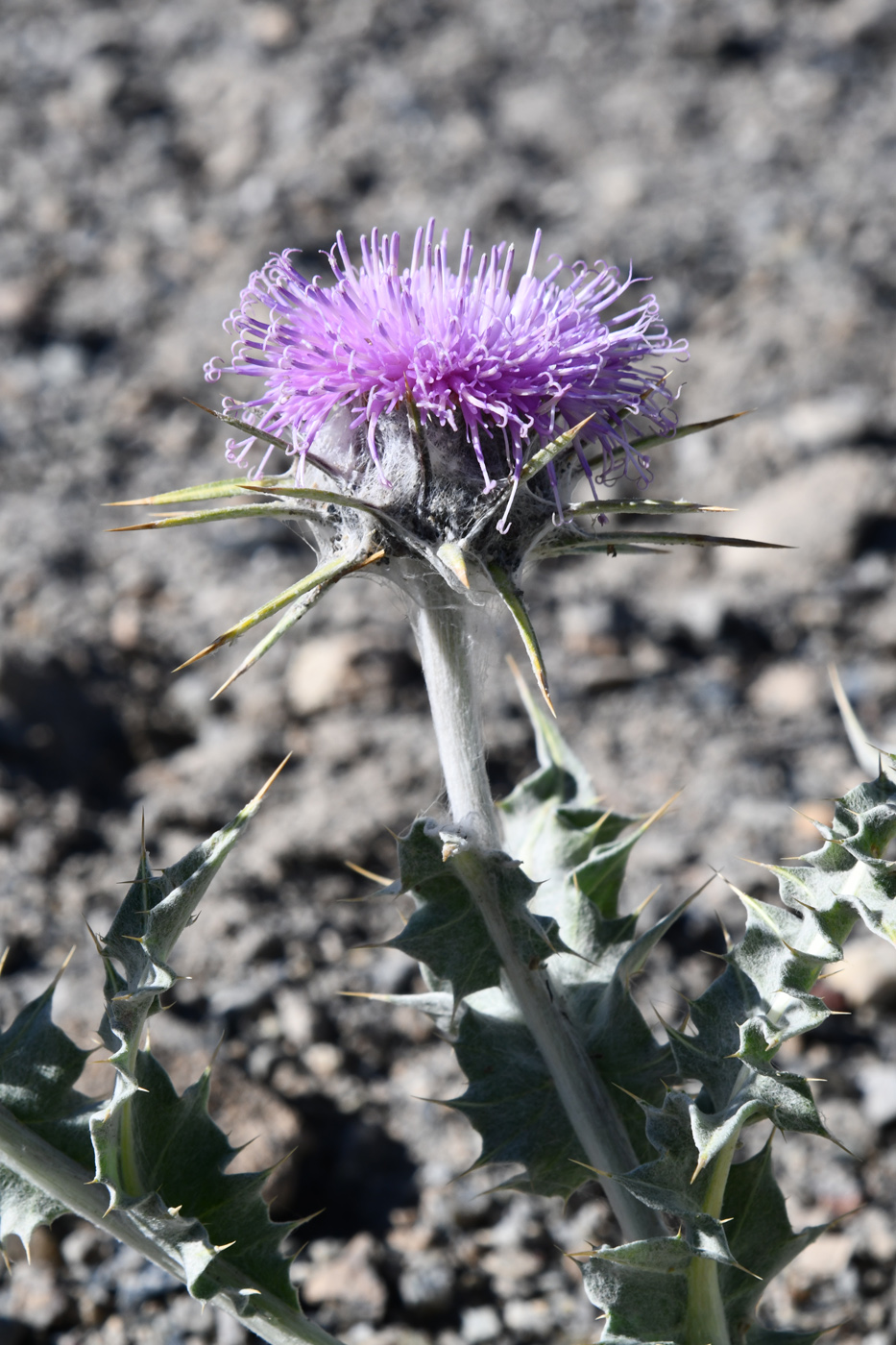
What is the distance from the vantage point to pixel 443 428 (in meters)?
2.04

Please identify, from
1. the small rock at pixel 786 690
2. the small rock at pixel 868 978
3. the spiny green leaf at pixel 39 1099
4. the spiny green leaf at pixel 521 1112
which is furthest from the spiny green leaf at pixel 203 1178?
the small rock at pixel 786 690

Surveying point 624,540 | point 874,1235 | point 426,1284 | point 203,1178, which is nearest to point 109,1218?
point 203,1178

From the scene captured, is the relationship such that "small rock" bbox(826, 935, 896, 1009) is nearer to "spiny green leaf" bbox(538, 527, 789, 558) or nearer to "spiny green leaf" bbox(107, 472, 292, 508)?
"spiny green leaf" bbox(538, 527, 789, 558)

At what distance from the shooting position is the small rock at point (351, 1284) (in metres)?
2.84

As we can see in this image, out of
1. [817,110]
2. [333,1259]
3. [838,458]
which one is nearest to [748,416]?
[838,458]

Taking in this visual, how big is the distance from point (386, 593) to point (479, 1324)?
1.78 meters

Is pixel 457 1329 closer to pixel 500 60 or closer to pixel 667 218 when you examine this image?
pixel 667 218

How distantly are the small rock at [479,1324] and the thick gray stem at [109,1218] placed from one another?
0.83 metres

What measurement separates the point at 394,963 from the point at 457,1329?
3.54ft

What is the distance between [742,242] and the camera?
20.8 ft

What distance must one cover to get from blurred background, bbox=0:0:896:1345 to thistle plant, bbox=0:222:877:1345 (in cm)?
85

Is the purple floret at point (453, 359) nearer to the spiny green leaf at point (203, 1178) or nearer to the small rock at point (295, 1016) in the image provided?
the spiny green leaf at point (203, 1178)

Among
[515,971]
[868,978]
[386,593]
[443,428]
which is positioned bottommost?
[868,978]

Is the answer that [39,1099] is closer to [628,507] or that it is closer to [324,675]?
[628,507]
